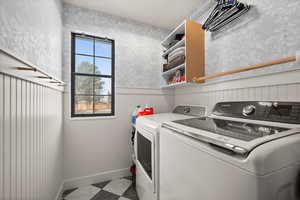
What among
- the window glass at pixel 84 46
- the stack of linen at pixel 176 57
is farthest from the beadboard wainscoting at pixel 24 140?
the stack of linen at pixel 176 57

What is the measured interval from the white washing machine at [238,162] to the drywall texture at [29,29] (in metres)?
1.04

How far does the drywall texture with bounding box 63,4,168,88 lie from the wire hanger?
3.31 feet

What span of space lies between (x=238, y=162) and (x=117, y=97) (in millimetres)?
1808

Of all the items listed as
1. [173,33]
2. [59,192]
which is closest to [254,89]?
[173,33]

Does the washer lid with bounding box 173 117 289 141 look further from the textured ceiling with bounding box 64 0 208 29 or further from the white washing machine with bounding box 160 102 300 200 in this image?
the textured ceiling with bounding box 64 0 208 29

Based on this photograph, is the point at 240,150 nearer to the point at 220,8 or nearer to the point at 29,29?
the point at 29,29

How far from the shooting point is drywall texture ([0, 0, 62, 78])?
0.63 m

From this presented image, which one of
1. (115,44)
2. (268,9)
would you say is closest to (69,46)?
(115,44)

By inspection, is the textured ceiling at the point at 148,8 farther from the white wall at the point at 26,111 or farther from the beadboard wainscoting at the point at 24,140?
the beadboard wainscoting at the point at 24,140

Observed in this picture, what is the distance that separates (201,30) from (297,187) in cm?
175

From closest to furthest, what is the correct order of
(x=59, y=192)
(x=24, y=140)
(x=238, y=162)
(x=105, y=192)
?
1. (x=238, y=162)
2. (x=24, y=140)
3. (x=59, y=192)
4. (x=105, y=192)

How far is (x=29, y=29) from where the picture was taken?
2.74 feet

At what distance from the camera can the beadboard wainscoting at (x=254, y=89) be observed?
2.82ft

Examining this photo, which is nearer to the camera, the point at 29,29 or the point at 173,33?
the point at 29,29
